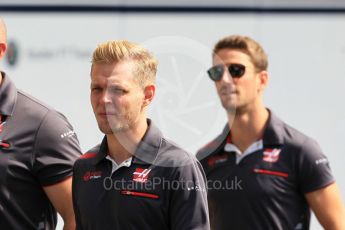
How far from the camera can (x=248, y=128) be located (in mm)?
4695

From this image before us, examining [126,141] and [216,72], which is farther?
[216,72]

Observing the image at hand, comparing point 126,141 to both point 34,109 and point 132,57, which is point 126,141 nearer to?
point 132,57

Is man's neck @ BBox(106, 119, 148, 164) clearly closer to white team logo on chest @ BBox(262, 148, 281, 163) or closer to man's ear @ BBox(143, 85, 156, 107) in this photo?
man's ear @ BBox(143, 85, 156, 107)

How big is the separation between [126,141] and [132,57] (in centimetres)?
33

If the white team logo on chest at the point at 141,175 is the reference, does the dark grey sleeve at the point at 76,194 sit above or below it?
below

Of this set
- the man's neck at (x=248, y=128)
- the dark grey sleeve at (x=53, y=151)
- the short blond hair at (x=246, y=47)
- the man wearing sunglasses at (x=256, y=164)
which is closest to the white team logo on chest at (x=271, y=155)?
the man wearing sunglasses at (x=256, y=164)

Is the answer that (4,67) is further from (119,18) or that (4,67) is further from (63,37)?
(119,18)

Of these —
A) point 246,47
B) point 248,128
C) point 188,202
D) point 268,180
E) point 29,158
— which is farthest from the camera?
point 246,47

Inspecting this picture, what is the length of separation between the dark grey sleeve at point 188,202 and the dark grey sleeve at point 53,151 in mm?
699

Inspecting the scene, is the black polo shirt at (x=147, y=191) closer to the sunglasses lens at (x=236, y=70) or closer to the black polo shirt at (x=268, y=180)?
the black polo shirt at (x=268, y=180)

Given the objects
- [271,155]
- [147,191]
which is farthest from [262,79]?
Answer: [147,191]

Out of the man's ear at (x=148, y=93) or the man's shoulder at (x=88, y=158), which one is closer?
the man's ear at (x=148, y=93)

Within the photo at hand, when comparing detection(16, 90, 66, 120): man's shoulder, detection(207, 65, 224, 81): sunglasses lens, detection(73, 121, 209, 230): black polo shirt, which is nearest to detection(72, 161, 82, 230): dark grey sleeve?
detection(73, 121, 209, 230): black polo shirt

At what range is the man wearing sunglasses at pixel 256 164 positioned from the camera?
171 inches
